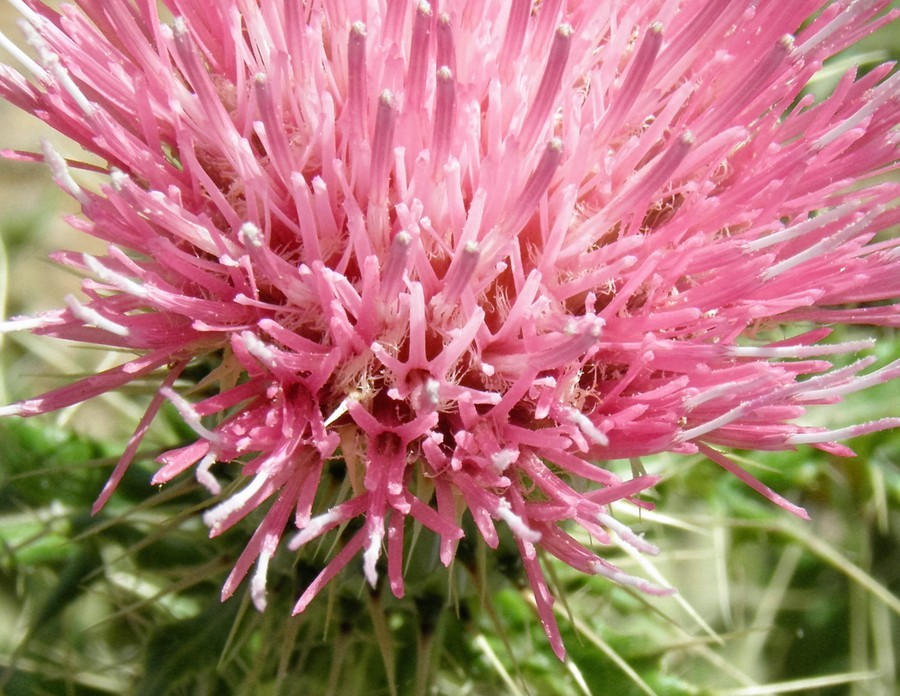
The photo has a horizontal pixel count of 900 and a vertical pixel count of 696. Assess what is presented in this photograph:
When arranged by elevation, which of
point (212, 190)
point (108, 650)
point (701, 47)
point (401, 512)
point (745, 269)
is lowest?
point (108, 650)

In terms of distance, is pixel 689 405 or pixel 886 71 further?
pixel 886 71

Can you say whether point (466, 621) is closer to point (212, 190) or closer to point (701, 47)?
point (212, 190)

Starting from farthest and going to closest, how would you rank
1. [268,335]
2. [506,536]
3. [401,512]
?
[506,536], [268,335], [401,512]

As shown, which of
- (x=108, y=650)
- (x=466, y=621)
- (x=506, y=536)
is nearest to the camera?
(x=506, y=536)

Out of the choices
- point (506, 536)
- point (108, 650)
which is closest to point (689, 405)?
point (506, 536)

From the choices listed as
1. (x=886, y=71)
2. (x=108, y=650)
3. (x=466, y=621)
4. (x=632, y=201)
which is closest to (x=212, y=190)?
(x=632, y=201)

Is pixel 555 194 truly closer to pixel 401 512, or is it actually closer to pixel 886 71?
pixel 401 512

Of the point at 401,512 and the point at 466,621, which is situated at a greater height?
the point at 401,512
